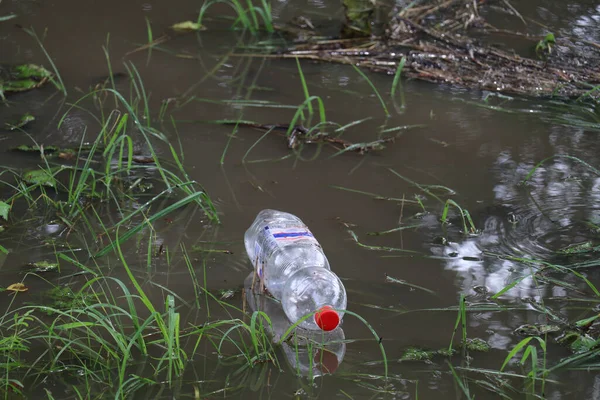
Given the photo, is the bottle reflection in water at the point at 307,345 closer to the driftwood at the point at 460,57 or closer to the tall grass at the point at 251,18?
the driftwood at the point at 460,57

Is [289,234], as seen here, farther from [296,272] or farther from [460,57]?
[460,57]

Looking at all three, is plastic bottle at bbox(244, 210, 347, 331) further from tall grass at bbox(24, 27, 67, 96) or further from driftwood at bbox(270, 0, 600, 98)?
driftwood at bbox(270, 0, 600, 98)

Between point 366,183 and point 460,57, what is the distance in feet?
5.48

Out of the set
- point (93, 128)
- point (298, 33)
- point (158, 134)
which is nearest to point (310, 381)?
point (158, 134)

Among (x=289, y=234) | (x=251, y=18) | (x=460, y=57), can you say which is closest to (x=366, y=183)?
(x=289, y=234)

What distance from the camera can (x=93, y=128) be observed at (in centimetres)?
373

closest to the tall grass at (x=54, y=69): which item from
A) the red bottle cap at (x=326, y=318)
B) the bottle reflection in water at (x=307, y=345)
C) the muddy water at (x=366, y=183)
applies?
the muddy water at (x=366, y=183)

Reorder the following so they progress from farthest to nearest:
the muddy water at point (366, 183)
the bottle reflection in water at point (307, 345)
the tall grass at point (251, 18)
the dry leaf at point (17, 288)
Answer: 1. the tall grass at point (251, 18)
2. the dry leaf at point (17, 288)
3. the muddy water at point (366, 183)
4. the bottle reflection in water at point (307, 345)

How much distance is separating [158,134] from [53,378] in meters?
1.54

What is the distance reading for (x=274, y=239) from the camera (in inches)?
102

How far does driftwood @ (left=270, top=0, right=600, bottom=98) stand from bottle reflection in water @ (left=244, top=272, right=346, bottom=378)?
2.28 m

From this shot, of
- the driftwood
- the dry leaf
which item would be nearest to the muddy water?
the dry leaf

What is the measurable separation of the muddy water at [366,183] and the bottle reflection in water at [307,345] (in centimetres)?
4

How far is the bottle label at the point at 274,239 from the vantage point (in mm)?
2586
